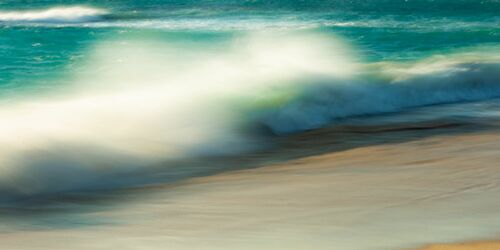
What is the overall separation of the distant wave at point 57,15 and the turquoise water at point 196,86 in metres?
4.50

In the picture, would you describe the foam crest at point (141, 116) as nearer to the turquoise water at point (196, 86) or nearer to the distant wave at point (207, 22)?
the turquoise water at point (196, 86)

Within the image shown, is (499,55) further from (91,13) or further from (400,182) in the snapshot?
(91,13)

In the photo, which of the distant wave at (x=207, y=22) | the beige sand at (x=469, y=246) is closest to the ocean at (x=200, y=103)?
the beige sand at (x=469, y=246)

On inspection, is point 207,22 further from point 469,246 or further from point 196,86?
point 469,246

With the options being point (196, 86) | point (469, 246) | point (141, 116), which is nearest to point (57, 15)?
point (196, 86)

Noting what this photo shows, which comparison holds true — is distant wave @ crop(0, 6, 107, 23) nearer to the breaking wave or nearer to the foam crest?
the breaking wave

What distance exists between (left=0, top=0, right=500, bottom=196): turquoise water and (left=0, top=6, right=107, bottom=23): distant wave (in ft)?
14.8

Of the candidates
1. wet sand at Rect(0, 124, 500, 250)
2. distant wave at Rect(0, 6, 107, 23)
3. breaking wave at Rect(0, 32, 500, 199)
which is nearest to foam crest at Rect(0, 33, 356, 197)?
breaking wave at Rect(0, 32, 500, 199)

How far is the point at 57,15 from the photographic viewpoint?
84.4 ft

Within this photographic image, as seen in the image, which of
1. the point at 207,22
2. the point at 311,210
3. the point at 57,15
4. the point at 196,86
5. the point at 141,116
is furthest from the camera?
the point at 57,15

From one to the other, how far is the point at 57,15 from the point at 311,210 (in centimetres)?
2146

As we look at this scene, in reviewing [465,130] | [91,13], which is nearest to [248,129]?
[465,130]

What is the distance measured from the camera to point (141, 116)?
26.6ft

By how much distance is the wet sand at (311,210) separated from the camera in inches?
175
